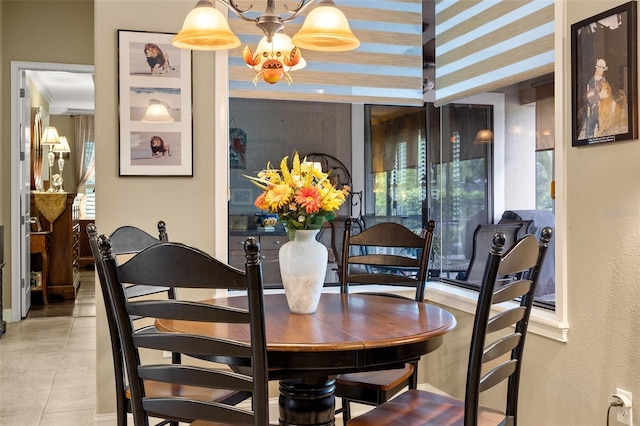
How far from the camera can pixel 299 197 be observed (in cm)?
193

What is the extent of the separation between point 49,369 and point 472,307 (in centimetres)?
307

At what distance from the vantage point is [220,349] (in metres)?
1.51

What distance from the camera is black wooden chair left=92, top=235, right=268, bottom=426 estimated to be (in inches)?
57.1

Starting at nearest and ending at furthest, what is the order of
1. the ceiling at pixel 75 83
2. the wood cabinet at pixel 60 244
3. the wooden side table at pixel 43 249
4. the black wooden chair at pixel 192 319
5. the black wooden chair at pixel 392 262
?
1. the black wooden chair at pixel 192 319
2. the black wooden chair at pixel 392 262
3. the ceiling at pixel 75 83
4. the wooden side table at pixel 43 249
5. the wood cabinet at pixel 60 244

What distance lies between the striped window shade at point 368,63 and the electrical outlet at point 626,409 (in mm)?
2168

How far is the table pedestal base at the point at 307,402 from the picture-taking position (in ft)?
6.27

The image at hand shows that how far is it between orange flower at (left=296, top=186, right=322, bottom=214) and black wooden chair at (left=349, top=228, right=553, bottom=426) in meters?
0.57

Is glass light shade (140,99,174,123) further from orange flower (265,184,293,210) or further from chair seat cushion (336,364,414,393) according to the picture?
chair seat cushion (336,364,414,393)

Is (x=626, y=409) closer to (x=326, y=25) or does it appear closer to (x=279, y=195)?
(x=279, y=195)

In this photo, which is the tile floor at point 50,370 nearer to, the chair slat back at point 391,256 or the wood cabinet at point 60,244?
the wood cabinet at point 60,244

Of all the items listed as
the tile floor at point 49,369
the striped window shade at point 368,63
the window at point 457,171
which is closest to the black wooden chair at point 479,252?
the window at point 457,171

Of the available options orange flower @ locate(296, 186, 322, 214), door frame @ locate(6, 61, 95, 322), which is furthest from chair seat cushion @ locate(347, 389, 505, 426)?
door frame @ locate(6, 61, 95, 322)

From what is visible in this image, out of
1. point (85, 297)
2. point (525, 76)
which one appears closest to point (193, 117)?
point (525, 76)

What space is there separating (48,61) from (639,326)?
228 inches
